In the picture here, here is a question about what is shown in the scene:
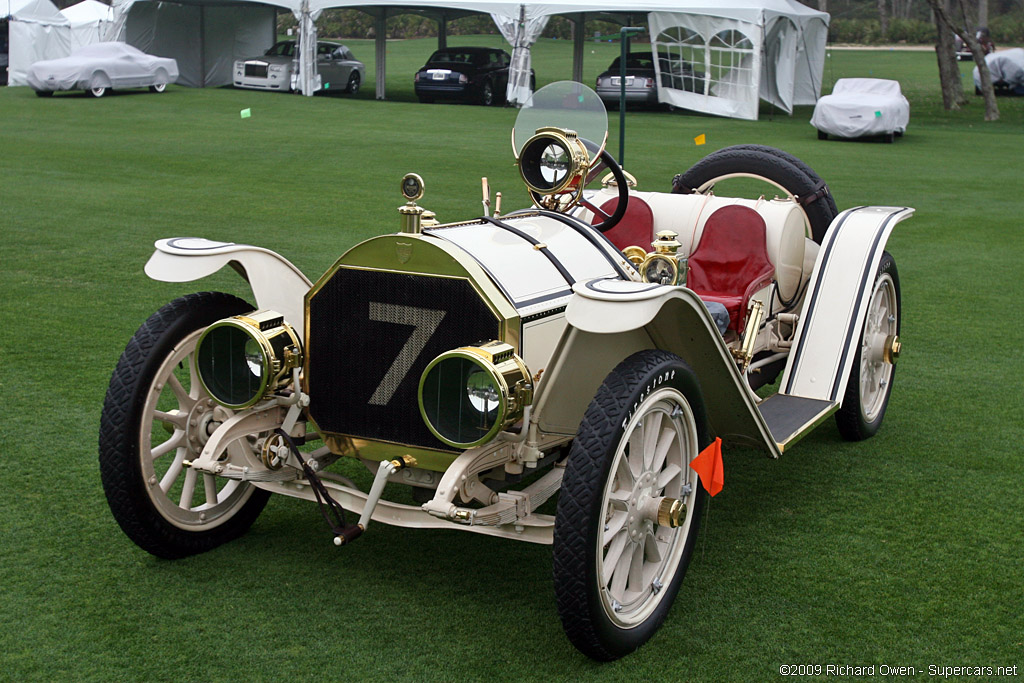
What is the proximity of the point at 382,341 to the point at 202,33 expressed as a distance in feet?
86.1

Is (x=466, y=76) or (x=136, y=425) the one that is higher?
(x=466, y=76)

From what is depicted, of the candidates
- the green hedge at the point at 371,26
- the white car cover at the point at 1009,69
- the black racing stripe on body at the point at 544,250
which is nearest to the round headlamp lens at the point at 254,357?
the black racing stripe on body at the point at 544,250

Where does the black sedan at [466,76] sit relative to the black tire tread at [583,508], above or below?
above

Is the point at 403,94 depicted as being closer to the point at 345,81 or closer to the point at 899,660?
the point at 345,81

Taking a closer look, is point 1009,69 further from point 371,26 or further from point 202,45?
point 371,26

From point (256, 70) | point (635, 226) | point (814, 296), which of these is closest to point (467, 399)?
point (635, 226)

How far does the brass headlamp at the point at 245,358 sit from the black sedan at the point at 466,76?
21287 millimetres

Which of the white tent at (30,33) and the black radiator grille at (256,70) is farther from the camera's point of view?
the black radiator grille at (256,70)

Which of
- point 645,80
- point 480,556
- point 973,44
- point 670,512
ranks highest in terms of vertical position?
point 973,44

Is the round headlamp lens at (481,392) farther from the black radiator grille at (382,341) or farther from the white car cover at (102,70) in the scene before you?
the white car cover at (102,70)

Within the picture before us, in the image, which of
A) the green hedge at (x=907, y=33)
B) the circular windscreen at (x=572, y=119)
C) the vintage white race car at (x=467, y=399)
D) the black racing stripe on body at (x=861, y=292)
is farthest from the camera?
the green hedge at (x=907, y=33)

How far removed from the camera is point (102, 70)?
2184 cm

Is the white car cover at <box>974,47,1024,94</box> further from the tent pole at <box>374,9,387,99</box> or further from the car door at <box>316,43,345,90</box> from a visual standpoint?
the car door at <box>316,43,345,90</box>

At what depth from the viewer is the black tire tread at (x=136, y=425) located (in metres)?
3.27
